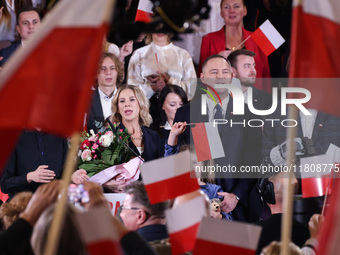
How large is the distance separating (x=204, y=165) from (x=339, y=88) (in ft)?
12.9

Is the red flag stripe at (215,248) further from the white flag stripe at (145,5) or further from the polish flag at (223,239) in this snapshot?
the white flag stripe at (145,5)

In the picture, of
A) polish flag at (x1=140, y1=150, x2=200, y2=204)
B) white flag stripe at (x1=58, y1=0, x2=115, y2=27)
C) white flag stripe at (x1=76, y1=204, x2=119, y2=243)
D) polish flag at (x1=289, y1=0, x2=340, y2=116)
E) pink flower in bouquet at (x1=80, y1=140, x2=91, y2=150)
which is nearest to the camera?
white flag stripe at (x1=76, y1=204, x2=119, y2=243)

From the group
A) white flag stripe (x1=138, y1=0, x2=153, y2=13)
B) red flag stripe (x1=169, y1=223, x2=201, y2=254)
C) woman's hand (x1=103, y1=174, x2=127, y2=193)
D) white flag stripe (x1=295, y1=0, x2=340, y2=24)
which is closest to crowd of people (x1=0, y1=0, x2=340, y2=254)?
woman's hand (x1=103, y1=174, x2=127, y2=193)

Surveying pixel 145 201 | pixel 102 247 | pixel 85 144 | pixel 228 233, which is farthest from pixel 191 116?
pixel 102 247

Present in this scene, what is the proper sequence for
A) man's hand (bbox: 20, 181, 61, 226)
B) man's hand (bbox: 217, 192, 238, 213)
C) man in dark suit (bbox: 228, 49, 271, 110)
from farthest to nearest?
man in dark suit (bbox: 228, 49, 271, 110) → man's hand (bbox: 217, 192, 238, 213) → man's hand (bbox: 20, 181, 61, 226)

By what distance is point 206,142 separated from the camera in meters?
7.18

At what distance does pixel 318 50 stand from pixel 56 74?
122cm

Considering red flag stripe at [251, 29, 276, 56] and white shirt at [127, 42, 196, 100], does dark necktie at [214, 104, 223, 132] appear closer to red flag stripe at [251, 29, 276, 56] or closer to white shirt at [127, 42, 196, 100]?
white shirt at [127, 42, 196, 100]

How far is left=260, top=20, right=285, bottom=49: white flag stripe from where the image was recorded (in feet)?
26.0

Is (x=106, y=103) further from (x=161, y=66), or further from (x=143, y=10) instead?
(x=143, y=10)

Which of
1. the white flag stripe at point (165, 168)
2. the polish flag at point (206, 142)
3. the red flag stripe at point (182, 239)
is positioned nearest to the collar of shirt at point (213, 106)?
the polish flag at point (206, 142)

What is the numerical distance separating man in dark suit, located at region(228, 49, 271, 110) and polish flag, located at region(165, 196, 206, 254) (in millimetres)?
3817

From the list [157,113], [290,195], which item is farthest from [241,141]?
[290,195]

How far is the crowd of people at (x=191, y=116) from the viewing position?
7.02 metres
